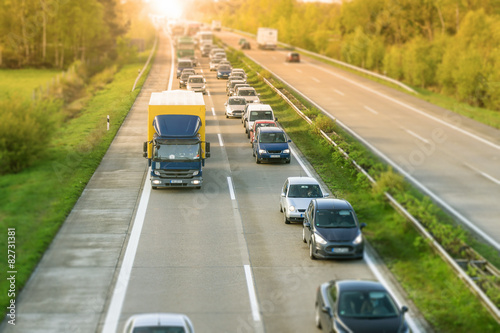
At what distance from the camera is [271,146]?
108 ft

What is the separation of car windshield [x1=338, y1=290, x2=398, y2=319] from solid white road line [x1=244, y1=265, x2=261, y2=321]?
247 centimetres

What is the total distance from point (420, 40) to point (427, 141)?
44166mm

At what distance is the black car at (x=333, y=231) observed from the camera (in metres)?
18.8

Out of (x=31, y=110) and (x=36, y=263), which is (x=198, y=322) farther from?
(x=31, y=110)

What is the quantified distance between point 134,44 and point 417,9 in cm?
4790

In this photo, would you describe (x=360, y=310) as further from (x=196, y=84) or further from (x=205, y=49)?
(x=205, y=49)

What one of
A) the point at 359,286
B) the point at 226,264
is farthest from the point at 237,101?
the point at 359,286

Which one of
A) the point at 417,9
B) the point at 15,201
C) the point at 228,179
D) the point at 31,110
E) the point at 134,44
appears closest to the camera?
the point at 15,201

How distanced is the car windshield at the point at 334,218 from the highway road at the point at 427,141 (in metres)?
4.70

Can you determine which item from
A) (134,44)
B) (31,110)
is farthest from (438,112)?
(134,44)

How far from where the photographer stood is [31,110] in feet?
107

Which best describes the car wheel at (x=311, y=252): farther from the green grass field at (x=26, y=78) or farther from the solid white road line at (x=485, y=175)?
the green grass field at (x=26, y=78)

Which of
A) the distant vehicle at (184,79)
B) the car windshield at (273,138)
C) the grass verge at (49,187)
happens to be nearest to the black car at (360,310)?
the grass verge at (49,187)

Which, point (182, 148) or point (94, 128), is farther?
point (94, 128)
